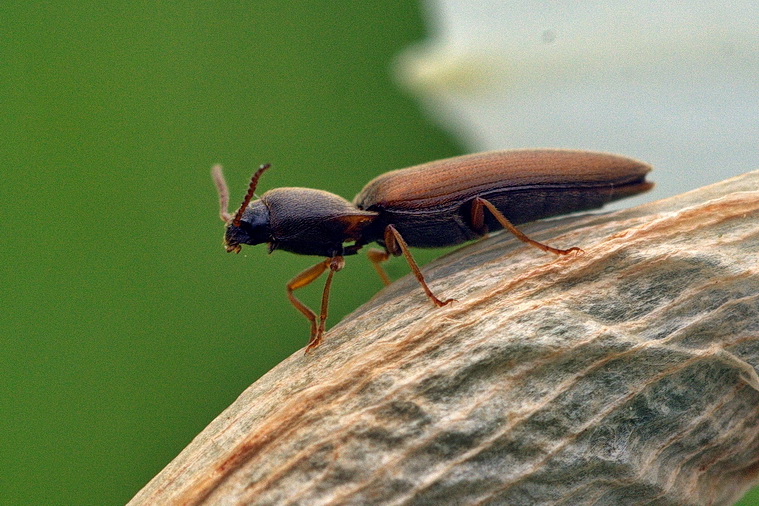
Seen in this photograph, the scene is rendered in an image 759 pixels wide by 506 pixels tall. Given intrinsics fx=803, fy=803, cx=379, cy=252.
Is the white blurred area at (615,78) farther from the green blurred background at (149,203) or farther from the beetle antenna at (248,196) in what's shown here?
the beetle antenna at (248,196)

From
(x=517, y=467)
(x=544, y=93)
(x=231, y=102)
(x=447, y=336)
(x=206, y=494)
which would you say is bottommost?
(x=517, y=467)

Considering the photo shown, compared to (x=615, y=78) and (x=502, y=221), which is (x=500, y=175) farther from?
(x=615, y=78)

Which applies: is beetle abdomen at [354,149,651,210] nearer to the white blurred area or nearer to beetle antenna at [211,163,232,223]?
the white blurred area

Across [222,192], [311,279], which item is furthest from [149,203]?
[311,279]

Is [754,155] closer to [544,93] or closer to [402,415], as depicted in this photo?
[544,93]

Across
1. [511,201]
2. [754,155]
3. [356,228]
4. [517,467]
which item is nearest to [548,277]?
[517,467]

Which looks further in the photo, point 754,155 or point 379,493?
point 754,155
